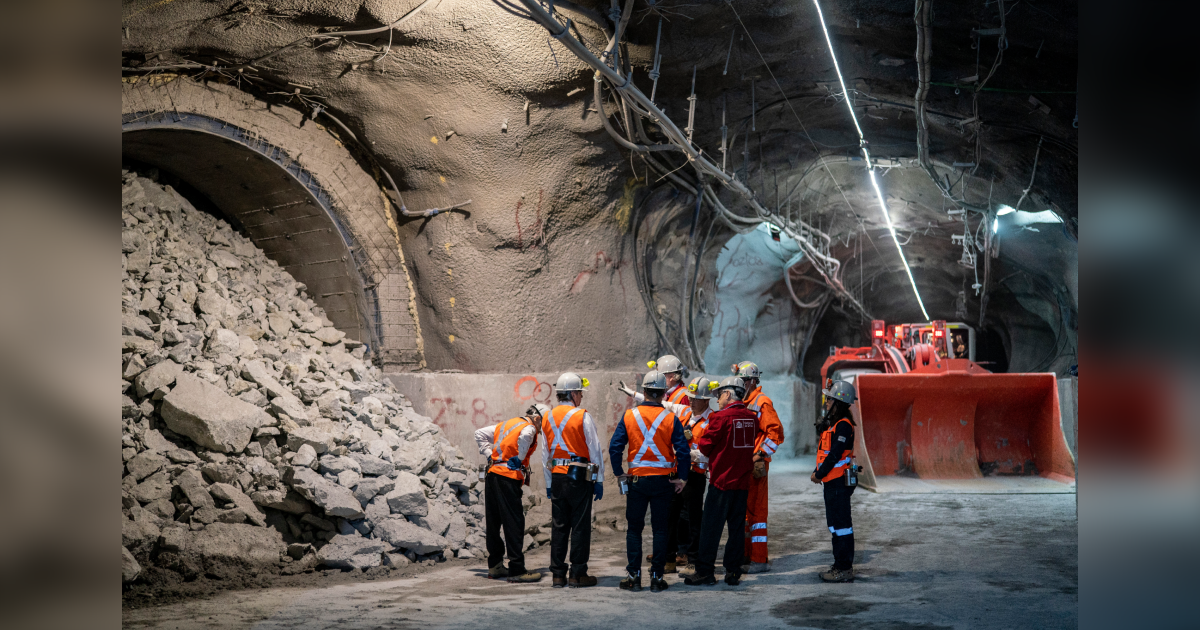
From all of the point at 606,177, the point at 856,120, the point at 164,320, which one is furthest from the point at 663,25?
the point at 164,320

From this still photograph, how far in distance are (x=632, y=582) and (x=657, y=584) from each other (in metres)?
0.20

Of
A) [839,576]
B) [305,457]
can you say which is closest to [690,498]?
[839,576]

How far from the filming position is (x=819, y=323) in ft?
90.1

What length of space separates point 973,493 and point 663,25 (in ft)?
24.1

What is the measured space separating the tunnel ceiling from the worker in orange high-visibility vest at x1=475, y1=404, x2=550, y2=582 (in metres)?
3.63

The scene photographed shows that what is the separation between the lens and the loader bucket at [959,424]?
12.3m

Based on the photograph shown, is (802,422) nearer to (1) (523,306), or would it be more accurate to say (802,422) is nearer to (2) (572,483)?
(1) (523,306)

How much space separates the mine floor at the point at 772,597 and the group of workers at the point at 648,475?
0.79ft

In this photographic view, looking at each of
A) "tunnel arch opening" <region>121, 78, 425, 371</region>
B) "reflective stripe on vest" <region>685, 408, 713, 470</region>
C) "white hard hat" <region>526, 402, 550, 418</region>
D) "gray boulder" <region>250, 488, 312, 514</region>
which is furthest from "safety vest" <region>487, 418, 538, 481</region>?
"tunnel arch opening" <region>121, 78, 425, 371</region>

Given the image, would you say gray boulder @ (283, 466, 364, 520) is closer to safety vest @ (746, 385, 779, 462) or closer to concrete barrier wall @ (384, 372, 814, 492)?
concrete barrier wall @ (384, 372, 814, 492)

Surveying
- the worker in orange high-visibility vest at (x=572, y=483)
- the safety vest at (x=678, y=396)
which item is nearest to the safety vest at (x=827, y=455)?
the safety vest at (x=678, y=396)

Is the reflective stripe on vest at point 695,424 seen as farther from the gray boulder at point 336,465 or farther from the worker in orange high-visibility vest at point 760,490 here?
the gray boulder at point 336,465

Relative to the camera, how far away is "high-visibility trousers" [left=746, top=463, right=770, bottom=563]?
7.54 meters
